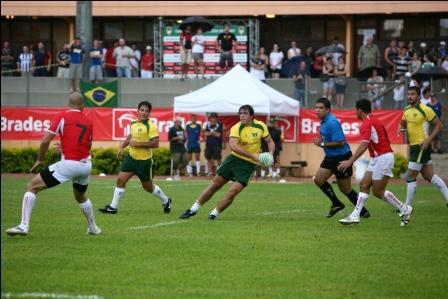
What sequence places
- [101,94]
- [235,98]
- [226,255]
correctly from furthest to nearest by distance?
[101,94], [235,98], [226,255]

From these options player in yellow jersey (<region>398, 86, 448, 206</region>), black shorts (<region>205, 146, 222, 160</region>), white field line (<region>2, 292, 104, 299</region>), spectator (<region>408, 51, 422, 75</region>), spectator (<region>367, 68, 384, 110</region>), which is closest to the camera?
white field line (<region>2, 292, 104, 299</region>)

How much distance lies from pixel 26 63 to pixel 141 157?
71.3ft

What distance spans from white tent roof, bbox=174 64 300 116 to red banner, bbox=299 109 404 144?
96cm

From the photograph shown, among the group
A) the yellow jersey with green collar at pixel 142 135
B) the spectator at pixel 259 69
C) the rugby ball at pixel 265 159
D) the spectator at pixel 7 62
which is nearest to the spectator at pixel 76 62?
the spectator at pixel 7 62

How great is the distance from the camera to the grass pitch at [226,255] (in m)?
9.39

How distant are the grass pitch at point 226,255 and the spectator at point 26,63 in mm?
19550

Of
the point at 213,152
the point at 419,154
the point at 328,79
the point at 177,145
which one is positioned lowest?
the point at 213,152

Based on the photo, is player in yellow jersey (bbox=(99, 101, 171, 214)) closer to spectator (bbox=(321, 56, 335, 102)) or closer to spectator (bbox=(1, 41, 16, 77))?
spectator (bbox=(321, 56, 335, 102))

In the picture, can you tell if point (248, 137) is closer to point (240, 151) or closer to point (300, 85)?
point (240, 151)

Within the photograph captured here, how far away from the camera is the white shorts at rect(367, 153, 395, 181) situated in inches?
604

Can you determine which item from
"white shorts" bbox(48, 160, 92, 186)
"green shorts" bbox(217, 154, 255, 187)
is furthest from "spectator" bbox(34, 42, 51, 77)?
"white shorts" bbox(48, 160, 92, 186)

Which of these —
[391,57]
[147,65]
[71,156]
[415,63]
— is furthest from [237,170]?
[147,65]

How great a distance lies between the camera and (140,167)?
17266 millimetres

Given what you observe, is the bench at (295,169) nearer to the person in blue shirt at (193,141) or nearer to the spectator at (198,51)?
the person in blue shirt at (193,141)
